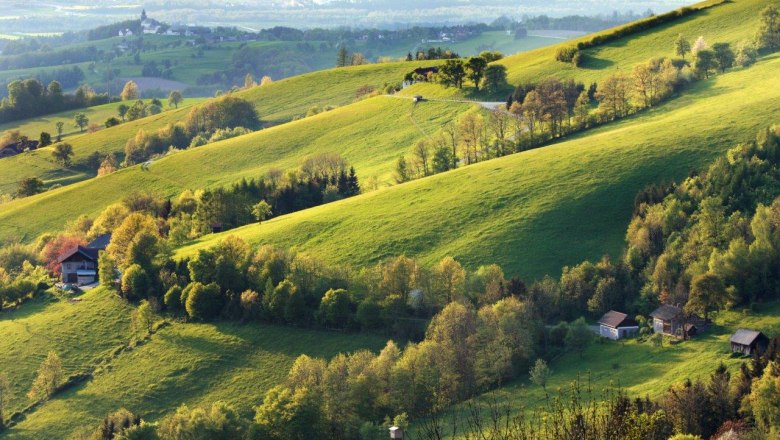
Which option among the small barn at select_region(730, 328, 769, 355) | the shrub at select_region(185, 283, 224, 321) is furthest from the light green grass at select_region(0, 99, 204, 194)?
the small barn at select_region(730, 328, 769, 355)

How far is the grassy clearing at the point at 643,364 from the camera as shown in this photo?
66312 millimetres

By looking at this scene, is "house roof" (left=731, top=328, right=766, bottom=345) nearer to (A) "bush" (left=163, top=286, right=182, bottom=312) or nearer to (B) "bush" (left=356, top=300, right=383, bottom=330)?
(B) "bush" (left=356, top=300, right=383, bottom=330)

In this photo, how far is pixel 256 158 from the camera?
147750 millimetres

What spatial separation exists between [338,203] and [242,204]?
13153 millimetres

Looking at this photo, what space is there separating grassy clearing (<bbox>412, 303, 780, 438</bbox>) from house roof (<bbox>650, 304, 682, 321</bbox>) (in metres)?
2.64

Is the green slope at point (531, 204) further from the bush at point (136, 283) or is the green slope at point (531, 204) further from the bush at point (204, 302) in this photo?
the bush at point (204, 302)

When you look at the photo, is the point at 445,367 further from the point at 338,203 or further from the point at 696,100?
the point at 696,100

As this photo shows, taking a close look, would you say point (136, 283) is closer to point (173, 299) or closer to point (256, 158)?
point (173, 299)

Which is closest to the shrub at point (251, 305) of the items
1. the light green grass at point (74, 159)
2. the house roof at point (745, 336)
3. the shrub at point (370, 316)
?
the shrub at point (370, 316)

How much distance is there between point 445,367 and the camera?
239ft

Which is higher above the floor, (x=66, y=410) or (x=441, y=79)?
(x=441, y=79)

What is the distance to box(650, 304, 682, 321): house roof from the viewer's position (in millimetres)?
75938

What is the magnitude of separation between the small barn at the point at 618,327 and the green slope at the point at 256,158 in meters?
53.2

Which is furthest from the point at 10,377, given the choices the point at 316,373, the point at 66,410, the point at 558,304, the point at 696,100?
the point at 696,100
